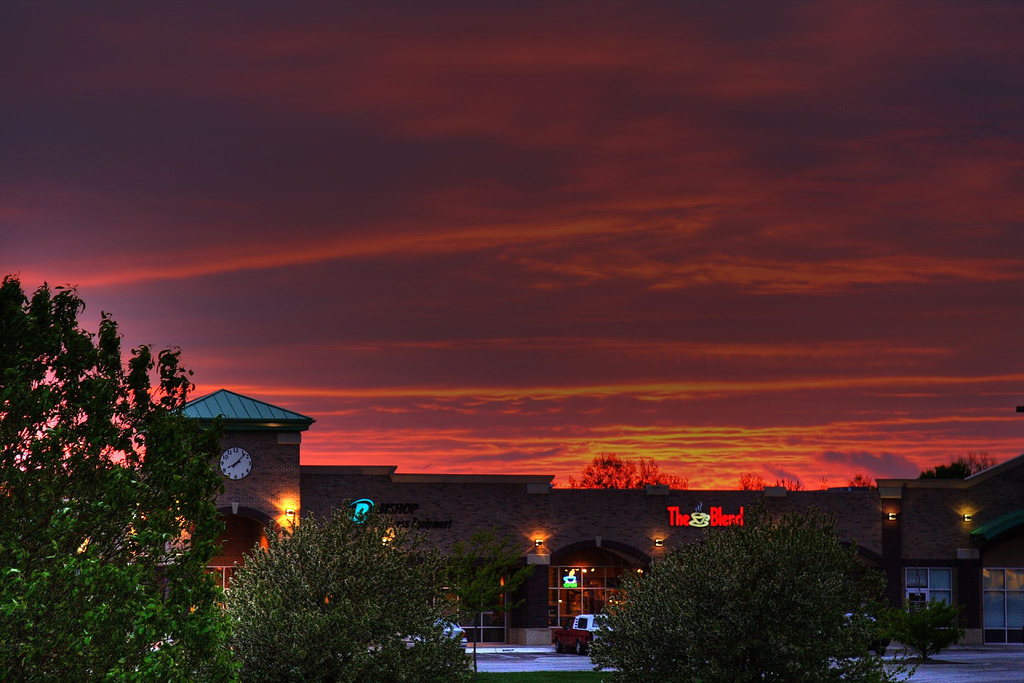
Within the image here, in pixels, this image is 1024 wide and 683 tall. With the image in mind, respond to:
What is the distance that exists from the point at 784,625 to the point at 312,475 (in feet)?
139

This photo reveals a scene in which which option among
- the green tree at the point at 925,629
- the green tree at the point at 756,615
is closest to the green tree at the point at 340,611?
the green tree at the point at 756,615

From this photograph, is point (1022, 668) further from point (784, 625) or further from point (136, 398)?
point (136, 398)

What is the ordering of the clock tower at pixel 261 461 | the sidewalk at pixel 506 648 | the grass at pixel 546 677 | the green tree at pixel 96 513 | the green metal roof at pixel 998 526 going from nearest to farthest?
the green tree at pixel 96 513 < the grass at pixel 546 677 < the clock tower at pixel 261 461 < the sidewalk at pixel 506 648 < the green metal roof at pixel 998 526

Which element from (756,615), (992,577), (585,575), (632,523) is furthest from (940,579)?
(756,615)

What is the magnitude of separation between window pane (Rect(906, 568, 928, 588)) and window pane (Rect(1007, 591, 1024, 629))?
4.36m

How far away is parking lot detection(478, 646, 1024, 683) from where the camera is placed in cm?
4572

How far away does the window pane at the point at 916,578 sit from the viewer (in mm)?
67750

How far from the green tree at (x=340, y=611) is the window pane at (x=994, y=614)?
169 ft

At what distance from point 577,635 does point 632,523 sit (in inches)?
395

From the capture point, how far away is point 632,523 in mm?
66250

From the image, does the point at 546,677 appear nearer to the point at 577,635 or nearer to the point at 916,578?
the point at 577,635

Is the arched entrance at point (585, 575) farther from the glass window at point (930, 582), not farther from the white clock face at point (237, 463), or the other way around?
the white clock face at point (237, 463)

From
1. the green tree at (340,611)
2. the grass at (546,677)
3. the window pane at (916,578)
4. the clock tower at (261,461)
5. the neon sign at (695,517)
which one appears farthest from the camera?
the window pane at (916,578)

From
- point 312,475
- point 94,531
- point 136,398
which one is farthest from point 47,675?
point 312,475
